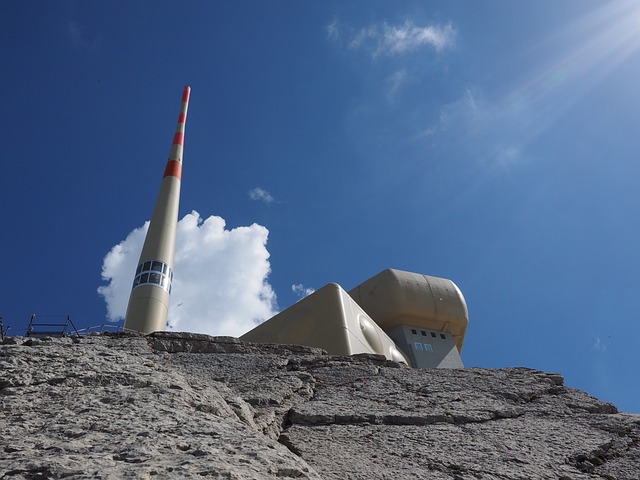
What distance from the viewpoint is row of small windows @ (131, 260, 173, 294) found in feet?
83.3

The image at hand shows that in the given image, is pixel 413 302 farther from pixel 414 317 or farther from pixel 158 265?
pixel 158 265

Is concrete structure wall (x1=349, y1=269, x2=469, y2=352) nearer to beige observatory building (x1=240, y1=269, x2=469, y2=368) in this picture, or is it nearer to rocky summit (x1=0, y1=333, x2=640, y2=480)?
beige observatory building (x1=240, y1=269, x2=469, y2=368)

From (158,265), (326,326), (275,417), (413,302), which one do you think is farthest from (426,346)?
(275,417)

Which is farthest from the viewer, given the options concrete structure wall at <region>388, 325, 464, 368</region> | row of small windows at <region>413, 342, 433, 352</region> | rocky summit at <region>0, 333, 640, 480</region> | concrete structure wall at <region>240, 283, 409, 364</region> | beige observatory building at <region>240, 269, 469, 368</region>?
row of small windows at <region>413, 342, 433, 352</region>

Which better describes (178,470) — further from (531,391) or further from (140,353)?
(531,391)

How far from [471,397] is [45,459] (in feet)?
13.9

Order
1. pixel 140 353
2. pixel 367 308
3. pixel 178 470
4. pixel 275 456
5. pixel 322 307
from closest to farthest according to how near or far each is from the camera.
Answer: pixel 178 470 < pixel 275 456 < pixel 140 353 < pixel 322 307 < pixel 367 308

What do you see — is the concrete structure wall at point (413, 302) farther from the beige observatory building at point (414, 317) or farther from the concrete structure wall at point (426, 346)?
the concrete structure wall at point (426, 346)

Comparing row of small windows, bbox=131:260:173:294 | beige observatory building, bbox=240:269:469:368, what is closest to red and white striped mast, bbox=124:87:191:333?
row of small windows, bbox=131:260:173:294

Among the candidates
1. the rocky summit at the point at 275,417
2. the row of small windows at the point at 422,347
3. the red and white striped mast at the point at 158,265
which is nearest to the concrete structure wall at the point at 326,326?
the red and white striped mast at the point at 158,265

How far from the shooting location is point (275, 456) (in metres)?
3.12

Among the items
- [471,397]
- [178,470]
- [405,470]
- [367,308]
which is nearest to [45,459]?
[178,470]

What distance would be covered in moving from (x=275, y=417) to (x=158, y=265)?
22.5 m

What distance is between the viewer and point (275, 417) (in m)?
4.70
